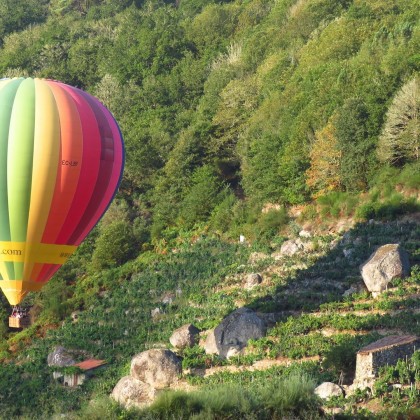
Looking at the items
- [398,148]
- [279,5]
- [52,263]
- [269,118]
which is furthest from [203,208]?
[279,5]

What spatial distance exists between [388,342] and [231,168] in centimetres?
3977

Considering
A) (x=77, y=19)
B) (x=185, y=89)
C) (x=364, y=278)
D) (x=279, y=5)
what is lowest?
(x=364, y=278)

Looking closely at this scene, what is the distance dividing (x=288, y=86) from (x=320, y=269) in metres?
27.4

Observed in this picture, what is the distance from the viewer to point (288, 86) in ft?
239

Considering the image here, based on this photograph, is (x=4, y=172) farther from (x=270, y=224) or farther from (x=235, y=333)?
(x=270, y=224)

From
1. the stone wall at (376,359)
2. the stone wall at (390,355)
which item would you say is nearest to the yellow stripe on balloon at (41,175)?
the stone wall at (376,359)

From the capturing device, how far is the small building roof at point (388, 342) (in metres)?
33.2

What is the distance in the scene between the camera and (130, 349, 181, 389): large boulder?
39.8 meters

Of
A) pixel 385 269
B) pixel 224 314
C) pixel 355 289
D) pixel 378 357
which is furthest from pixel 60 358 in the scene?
pixel 378 357

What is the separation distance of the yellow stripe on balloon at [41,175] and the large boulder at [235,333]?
8533mm

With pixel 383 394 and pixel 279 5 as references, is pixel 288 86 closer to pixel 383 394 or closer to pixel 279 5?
pixel 279 5

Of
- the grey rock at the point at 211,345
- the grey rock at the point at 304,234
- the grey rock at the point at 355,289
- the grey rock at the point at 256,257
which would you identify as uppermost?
the grey rock at the point at 304,234

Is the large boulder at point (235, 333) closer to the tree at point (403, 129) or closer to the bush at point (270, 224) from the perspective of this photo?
the bush at point (270, 224)

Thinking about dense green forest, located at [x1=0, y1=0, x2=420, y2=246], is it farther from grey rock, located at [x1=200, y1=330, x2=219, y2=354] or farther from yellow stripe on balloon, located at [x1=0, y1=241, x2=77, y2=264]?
yellow stripe on balloon, located at [x1=0, y1=241, x2=77, y2=264]
